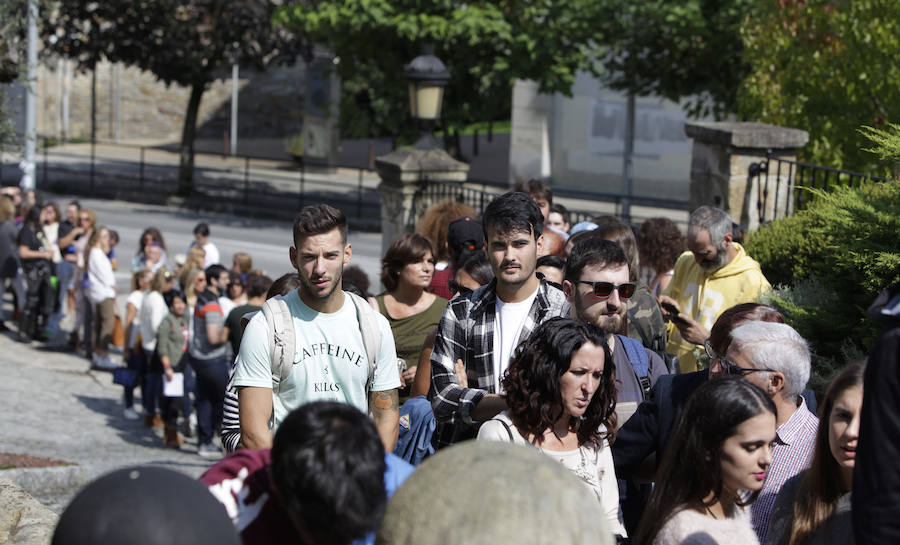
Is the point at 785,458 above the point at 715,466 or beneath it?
beneath

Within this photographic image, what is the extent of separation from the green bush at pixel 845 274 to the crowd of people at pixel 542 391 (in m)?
0.41

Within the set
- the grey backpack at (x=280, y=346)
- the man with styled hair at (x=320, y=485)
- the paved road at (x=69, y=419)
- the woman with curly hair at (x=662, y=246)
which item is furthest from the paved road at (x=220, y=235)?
the man with styled hair at (x=320, y=485)

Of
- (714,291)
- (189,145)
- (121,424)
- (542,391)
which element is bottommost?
(121,424)

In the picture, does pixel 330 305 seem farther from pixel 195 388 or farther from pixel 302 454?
pixel 195 388

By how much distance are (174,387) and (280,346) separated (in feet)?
20.6

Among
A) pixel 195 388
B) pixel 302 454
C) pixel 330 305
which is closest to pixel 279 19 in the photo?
pixel 195 388

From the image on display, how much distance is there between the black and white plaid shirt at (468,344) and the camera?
14.8ft

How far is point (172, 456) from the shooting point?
9.67m

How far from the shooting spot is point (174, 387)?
9.96 metres

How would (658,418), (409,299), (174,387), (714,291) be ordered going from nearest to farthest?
(658,418) < (409,299) < (714,291) < (174,387)

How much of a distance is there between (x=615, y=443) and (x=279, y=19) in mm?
19067

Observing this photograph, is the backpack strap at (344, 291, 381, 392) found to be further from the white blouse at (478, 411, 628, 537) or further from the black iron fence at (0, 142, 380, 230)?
the black iron fence at (0, 142, 380, 230)

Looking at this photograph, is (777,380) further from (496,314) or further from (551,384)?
(496,314)

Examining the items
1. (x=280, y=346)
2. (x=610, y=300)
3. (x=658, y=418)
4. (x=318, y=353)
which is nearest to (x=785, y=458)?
(x=658, y=418)
